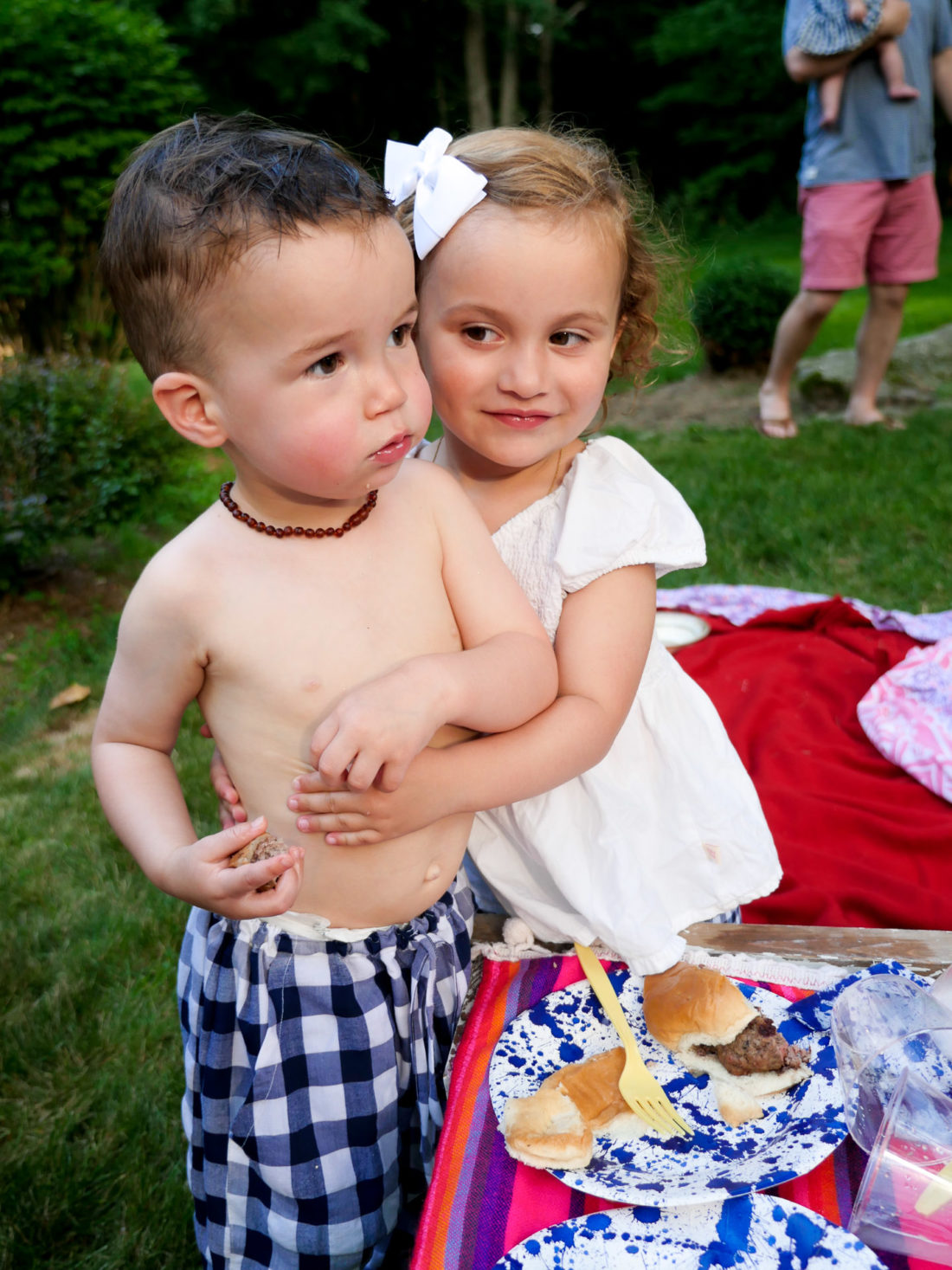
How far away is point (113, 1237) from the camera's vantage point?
1.82 metres

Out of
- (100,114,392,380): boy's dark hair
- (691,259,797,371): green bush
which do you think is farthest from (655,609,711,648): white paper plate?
(691,259,797,371): green bush

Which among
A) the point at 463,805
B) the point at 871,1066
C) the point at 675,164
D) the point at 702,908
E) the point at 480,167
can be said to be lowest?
the point at 675,164

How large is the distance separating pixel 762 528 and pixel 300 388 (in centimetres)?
354

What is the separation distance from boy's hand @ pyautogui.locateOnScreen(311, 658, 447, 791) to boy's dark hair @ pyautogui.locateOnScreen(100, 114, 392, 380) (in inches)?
16.4

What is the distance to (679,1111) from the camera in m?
1.24

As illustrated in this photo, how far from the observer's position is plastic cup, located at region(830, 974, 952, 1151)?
112cm

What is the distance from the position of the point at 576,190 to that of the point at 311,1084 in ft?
4.09

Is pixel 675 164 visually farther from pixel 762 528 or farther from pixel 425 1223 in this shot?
pixel 425 1223

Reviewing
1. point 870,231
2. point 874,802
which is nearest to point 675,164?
point 870,231

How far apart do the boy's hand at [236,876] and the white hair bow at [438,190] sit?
823mm

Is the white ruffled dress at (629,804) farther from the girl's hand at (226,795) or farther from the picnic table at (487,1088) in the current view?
the girl's hand at (226,795)

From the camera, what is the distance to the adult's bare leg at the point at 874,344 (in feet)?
17.6

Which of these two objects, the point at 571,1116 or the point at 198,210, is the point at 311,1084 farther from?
the point at 198,210

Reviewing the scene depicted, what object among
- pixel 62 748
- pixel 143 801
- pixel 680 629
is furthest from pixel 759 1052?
pixel 62 748
